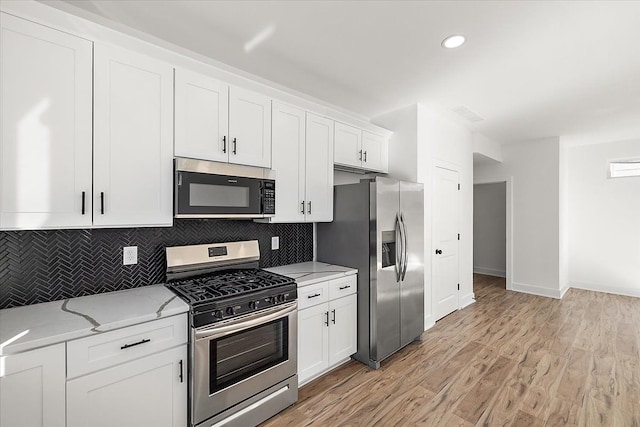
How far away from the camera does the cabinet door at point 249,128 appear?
2307mm

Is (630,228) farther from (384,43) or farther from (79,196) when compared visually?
(79,196)

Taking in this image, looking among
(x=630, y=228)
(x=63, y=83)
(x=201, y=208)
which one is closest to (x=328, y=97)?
(x=201, y=208)

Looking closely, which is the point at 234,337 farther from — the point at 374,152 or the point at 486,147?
the point at 486,147

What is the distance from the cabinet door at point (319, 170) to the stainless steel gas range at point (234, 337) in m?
0.83

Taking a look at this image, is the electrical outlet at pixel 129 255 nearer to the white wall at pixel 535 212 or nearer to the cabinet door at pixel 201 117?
the cabinet door at pixel 201 117

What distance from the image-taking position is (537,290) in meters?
5.27

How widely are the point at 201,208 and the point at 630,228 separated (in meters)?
6.98

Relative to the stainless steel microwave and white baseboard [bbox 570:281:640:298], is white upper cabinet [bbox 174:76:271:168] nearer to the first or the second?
the stainless steel microwave

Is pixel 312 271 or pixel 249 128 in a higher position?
pixel 249 128

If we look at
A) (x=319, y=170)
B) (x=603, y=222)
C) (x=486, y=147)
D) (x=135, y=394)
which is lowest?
(x=135, y=394)

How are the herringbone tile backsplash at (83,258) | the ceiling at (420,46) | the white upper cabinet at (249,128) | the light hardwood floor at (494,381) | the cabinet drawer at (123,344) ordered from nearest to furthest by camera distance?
the cabinet drawer at (123,344), the herringbone tile backsplash at (83,258), the ceiling at (420,46), the light hardwood floor at (494,381), the white upper cabinet at (249,128)

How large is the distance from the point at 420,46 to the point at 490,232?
19.1ft

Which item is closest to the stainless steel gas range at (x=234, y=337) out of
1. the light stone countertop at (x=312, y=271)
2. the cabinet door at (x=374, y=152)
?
the light stone countertop at (x=312, y=271)

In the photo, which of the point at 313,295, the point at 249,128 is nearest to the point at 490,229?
the point at 313,295
